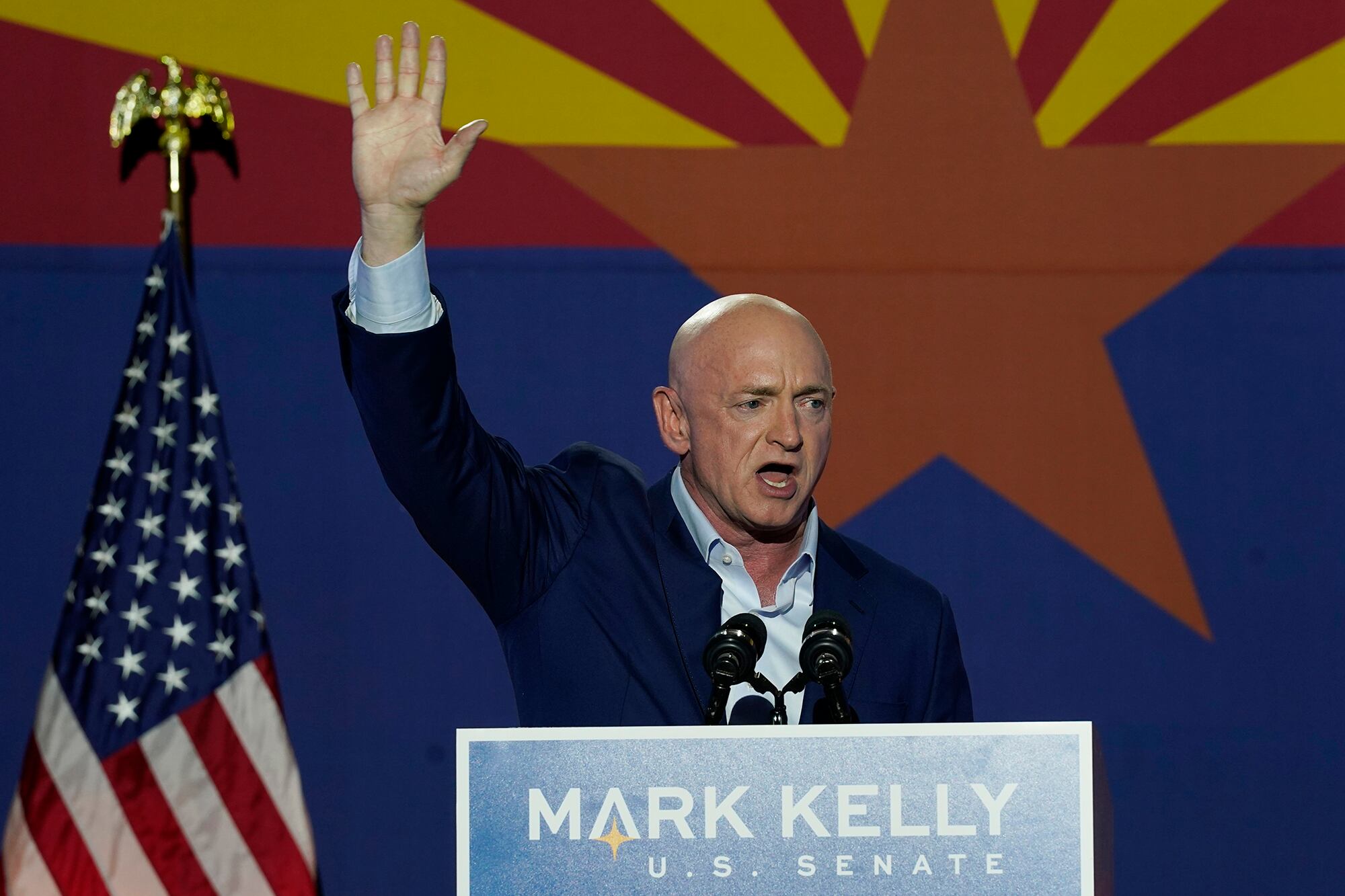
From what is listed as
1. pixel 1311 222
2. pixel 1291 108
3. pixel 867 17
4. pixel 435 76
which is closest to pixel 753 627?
pixel 435 76

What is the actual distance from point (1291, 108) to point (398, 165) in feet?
9.73

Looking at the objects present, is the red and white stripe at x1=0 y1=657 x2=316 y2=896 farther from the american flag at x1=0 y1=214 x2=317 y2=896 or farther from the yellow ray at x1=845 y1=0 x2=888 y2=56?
the yellow ray at x1=845 y1=0 x2=888 y2=56

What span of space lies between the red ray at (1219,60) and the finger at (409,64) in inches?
98.5

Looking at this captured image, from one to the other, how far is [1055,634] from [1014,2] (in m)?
1.54

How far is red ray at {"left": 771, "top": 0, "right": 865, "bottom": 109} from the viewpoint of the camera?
383 centimetres

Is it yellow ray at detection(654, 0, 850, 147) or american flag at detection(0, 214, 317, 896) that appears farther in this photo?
yellow ray at detection(654, 0, 850, 147)

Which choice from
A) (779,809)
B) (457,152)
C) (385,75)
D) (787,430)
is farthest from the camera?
(787,430)

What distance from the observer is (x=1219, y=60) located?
386 centimetres

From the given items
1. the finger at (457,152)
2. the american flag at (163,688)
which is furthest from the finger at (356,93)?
the american flag at (163,688)

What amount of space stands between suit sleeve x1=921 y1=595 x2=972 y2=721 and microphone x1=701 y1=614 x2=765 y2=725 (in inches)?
21.3

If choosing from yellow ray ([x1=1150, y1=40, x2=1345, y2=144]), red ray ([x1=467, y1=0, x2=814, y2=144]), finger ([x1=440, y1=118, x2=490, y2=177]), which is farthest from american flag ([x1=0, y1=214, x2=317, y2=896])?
yellow ray ([x1=1150, y1=40, x2=1345, y2=144])

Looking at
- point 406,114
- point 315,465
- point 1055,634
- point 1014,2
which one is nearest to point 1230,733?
point 1055,634

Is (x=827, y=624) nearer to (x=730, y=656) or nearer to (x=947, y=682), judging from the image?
(x=730, y=656)

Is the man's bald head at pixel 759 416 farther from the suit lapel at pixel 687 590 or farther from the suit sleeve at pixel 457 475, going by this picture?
the suit sleeve at pixel 457 475
